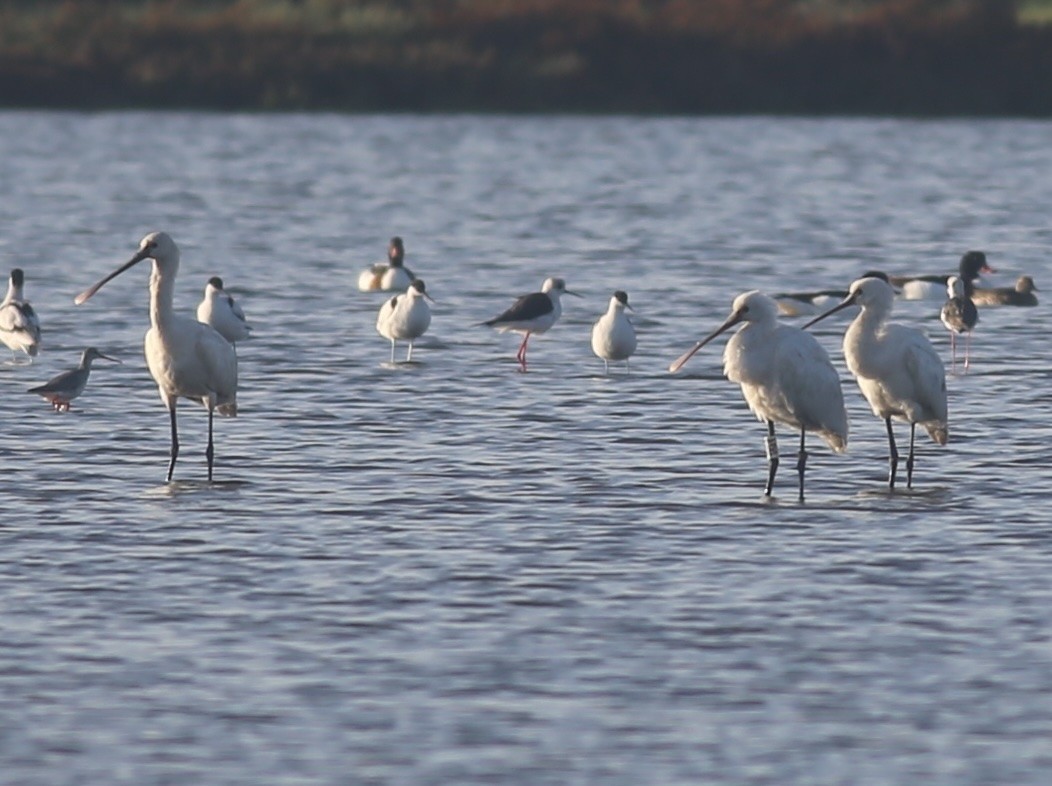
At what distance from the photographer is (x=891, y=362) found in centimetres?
1523

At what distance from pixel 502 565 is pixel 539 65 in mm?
44211

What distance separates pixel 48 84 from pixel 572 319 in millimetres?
33833

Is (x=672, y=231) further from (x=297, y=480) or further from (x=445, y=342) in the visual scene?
(x=297, y=480)

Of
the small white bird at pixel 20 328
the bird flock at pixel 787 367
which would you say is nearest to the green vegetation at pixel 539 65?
Answer: the small white bird at pixel 20 328

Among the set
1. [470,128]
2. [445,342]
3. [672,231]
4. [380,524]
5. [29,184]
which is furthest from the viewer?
[470,128]

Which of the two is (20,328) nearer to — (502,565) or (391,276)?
(391,276)

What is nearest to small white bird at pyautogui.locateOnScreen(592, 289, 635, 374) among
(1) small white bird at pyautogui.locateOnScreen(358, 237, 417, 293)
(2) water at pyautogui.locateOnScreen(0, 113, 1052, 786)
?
(2) water at pyautogui.locateOnScreen(0, 113, 1052, 786)

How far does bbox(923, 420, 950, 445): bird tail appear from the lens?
15742mm

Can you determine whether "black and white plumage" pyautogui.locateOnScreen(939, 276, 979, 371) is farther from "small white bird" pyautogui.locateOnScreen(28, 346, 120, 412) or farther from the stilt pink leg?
"small white bird" pyautogui.locateOnScreen(28, 346, 120, 412)

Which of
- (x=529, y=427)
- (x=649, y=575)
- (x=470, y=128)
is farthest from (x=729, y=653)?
(x=470, y=128)

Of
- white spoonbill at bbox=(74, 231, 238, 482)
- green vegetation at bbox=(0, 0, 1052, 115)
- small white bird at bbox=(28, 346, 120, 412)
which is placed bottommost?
small white bird at bbox=(28, 346, 120, 412)

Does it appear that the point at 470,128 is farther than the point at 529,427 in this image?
Yes

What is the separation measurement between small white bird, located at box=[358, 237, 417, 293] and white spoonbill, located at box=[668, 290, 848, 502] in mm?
11895

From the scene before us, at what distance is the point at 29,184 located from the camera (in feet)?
142
